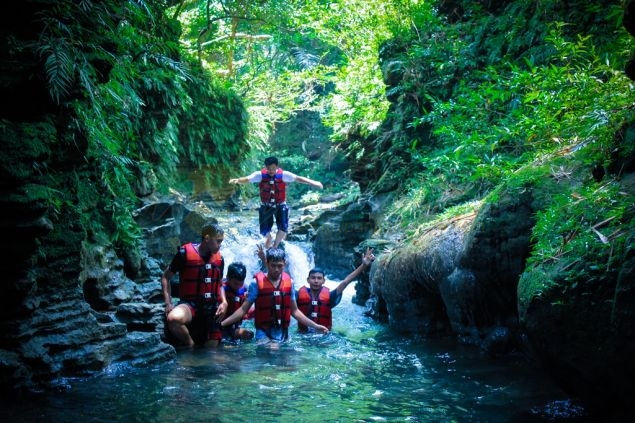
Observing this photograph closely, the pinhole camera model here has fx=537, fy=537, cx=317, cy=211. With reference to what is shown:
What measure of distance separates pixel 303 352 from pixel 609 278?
14.0 ft

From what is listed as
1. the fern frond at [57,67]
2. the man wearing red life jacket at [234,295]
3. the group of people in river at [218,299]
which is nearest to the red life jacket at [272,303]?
the group of people in river at [218,299]

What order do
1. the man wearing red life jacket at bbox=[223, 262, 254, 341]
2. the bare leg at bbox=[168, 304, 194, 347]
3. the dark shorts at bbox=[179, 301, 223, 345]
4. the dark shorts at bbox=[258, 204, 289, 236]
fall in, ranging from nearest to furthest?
the bare leg at bbox=[168, 304, 194, 347], the dark shorts at bbox=[179, 301, 223, 345], the man wearing red life jacket at bbox=[223, 262, 254, 341], the dark shorts at bbox=[258, 204, 289, 236]

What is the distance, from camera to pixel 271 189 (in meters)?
11.2

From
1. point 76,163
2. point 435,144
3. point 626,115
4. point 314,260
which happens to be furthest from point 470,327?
point 314,260

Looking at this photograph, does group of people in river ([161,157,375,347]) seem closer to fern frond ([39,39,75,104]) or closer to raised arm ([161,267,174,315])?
raised arm ([161,267,174,315])

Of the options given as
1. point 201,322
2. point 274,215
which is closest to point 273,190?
point 274,215

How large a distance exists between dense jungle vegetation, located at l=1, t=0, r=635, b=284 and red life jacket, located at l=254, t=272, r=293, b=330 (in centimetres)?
211

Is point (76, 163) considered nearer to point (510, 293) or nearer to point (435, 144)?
point (510, 293)

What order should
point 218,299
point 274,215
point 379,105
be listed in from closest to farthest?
point 218,299, point 274,215, point 379,105

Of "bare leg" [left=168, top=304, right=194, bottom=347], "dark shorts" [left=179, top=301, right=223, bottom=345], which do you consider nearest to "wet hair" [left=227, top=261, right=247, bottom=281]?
"dark shorts" [left=179, top=301, right=223, bottom=345]

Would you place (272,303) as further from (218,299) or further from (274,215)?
(274,215)

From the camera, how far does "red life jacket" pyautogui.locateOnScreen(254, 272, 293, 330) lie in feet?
23.8

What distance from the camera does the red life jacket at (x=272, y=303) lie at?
23.8 ft

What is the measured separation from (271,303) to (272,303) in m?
0.01
